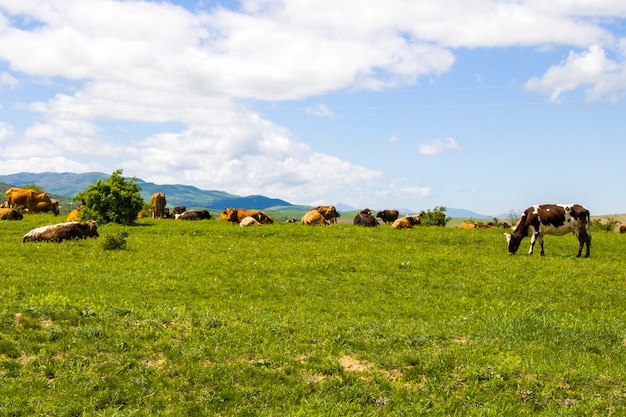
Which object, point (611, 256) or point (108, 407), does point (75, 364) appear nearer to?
point (108, 407)

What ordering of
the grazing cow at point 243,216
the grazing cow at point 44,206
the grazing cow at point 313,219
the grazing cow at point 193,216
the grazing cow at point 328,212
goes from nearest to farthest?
the grazing cow at point 243,216, the grazing cow at point 313,219, the grazing cow at point 44,206, the grazing cow at point 193,216, the grazing cow at point 328,212

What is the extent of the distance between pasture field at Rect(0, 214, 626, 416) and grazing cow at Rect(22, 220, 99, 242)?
3.98 m

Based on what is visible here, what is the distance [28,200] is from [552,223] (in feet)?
151

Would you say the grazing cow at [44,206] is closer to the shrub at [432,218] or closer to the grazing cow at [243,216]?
the grazing cow at [243,216]

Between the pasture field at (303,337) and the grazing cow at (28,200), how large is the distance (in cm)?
2660

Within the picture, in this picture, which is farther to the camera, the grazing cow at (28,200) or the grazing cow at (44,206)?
the grazing cow at (44,206)

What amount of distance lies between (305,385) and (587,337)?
8.75 meters

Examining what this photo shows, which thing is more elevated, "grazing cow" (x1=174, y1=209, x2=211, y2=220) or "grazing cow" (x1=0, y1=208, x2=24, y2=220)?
"grazing cow" (x1=174, y1=209, x2=211, y2=220)

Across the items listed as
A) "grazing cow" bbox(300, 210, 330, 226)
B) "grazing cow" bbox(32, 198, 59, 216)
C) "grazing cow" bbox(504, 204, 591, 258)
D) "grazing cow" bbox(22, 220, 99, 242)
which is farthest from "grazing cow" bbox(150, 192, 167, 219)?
"grazing cow" bbox(504, 204, 591, 258)

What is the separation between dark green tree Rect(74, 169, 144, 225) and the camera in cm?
3950

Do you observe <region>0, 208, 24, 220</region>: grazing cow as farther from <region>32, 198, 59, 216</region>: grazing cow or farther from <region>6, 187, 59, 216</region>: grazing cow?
<region>32, 198, 59, 216</region>: grazing cow

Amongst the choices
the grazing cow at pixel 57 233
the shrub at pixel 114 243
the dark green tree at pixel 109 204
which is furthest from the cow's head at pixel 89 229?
the dark green tree at pixel 109 204

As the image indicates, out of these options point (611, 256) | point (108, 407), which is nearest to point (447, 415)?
point (108, 407)

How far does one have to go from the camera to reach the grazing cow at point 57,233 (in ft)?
96.8
